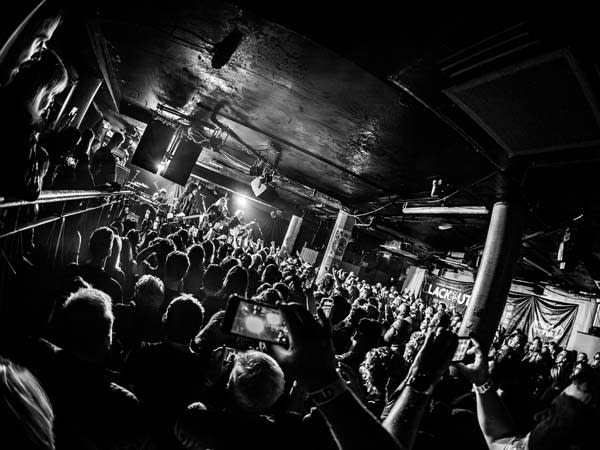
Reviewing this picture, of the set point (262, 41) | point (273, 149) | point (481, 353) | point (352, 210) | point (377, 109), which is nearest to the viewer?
point (481, 353)

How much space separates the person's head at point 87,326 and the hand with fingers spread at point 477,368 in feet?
6.46

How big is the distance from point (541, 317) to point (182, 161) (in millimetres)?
15145

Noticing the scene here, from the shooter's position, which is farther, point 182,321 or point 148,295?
point 148,295

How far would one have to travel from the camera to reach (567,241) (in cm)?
520

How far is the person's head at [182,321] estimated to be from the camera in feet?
7.11

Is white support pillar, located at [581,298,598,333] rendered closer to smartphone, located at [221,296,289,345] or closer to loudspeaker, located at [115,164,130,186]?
smartphone, located at [221,296,289,345]

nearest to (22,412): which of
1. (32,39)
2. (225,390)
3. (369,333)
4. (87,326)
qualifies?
(87,326)

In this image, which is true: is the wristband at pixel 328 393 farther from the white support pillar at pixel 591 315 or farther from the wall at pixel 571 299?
the white support pillar at pixel 591 315

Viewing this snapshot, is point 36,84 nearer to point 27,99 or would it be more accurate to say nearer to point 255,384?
point 27,99

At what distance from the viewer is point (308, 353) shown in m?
1.05

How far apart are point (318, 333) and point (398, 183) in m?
7.52

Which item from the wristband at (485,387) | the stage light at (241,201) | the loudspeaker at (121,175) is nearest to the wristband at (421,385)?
the wristband at (485,387)

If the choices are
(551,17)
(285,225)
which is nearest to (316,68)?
(551,17)

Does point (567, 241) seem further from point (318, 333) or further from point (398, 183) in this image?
point (318, 333)
